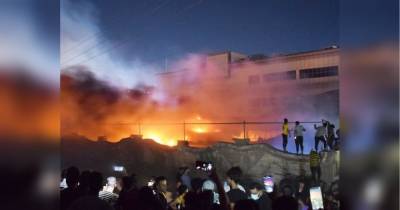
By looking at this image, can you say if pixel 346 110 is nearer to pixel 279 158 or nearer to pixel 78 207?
pixel 78 207

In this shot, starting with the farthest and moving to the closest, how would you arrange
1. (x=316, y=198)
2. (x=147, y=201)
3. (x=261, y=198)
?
1. (x=261, y=198)
2. (x=316, y=198)
3. (x=147, y=201)

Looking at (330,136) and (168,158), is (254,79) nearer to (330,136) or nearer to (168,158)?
(168,158)

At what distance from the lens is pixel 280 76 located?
46.2 ft

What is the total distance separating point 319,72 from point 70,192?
10978 mm

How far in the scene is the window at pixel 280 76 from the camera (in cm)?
1391

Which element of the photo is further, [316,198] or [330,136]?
[330,136]

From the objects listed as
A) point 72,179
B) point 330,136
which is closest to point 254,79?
point 330,136

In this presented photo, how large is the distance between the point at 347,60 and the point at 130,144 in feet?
41.6

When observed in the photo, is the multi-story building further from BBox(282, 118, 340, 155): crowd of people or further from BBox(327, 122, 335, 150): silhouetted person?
BBox(327, 122, 335, 150): silhouetted person

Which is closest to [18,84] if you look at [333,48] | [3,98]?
[3,98]

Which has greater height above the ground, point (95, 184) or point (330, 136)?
point (95, 184)

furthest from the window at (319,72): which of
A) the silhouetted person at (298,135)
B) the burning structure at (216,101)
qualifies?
the silhouetted person at (298,135)

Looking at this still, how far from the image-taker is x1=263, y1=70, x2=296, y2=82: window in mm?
13905

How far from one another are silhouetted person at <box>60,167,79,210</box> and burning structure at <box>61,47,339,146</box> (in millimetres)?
9731
